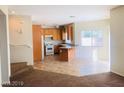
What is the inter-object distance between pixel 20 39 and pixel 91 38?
15.0 feet

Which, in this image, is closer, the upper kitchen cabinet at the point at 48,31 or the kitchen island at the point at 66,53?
the kitchen island at the point at 66,53

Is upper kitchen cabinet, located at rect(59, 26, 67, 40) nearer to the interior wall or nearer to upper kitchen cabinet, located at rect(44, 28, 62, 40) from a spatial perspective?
upper kitchen cabinet, located at rect(44, 28, 62, 40)

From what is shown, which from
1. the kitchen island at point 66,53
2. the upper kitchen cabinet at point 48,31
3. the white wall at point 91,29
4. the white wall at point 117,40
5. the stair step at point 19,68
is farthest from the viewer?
the upper kitchen cabinet at point 48,31

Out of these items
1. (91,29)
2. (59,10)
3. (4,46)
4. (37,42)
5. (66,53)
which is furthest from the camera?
(91,29)

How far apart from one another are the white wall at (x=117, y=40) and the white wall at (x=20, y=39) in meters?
3.39

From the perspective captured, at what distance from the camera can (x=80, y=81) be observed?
5020 mm

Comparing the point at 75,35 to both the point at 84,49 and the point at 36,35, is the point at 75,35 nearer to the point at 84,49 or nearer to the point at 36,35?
the point at 84,49

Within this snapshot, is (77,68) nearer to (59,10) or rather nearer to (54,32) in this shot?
(59,10)

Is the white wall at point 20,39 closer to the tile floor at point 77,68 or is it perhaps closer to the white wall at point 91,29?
the tile floor at point 77,68

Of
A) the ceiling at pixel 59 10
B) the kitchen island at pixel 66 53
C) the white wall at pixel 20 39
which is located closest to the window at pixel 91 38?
the kitchen island at pixel 66 53

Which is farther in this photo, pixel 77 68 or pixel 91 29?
pixel 91 29

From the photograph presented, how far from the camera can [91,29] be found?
31.3 ft

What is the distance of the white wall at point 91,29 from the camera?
8.89 meters

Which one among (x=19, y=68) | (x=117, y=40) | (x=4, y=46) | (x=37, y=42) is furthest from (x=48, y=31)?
(x=4, y=46)
